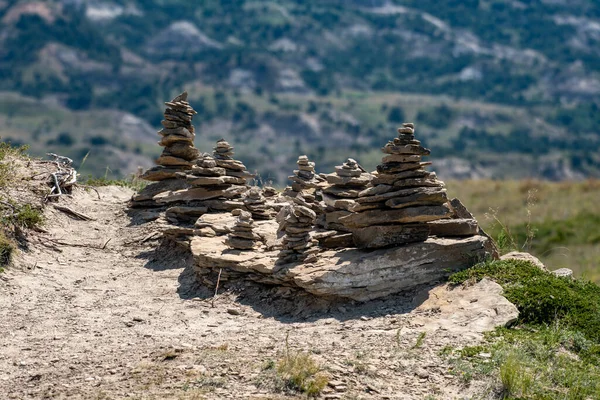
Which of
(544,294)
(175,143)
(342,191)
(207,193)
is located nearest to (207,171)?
(207,193)

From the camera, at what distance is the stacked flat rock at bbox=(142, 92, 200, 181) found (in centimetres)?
2086

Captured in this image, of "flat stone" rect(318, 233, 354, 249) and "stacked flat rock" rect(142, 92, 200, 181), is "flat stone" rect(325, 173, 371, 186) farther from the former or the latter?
"stacked flat rock" rect(142, 92, 200, 181)

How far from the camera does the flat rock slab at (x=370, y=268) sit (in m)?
14.3

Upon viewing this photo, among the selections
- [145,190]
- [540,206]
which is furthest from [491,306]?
[540,206]

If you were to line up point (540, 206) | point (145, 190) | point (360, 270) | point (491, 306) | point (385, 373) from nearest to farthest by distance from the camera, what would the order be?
point (385, 373) → point (491, 306) → point (360, 270) → point (145, 190) → point (540, 206)

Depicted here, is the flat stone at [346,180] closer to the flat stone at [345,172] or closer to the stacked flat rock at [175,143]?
the flat stone at [345,172]

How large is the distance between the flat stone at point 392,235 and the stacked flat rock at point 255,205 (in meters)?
3.48

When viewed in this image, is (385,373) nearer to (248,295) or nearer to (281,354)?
(281,354)

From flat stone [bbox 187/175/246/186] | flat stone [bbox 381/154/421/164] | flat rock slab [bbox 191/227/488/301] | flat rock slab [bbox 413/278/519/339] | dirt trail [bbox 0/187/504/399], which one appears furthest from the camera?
flat stone [bbox 187/175/246/186]

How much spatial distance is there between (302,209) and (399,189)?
168 cm

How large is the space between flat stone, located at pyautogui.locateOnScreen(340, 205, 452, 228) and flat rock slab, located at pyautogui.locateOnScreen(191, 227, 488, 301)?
422 millimetres

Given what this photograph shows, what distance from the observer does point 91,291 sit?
15531mm

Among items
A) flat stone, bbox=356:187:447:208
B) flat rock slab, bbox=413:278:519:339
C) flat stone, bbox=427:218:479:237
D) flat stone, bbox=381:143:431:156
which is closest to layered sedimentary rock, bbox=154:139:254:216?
flat stone, bbox=356:187:447:208

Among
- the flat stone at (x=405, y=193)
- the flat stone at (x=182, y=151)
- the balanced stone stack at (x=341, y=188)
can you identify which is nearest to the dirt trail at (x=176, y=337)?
the flat stone at (x=405, y=193)
